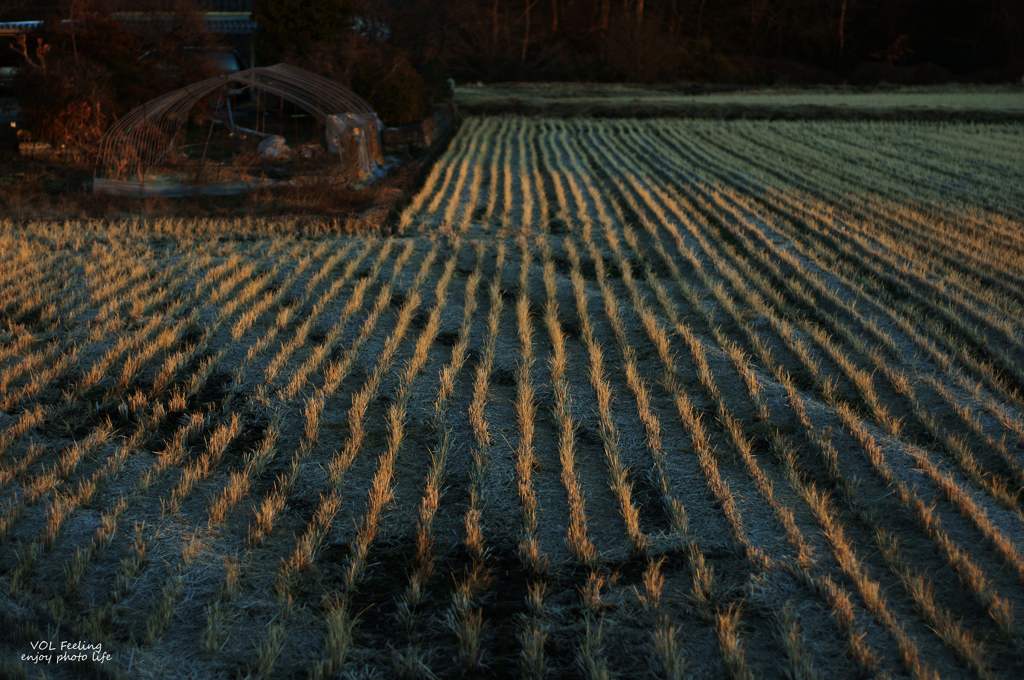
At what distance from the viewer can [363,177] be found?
14.3m

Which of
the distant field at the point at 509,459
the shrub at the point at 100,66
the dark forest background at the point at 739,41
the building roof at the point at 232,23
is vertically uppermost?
the dark forest background at the point at 739,41

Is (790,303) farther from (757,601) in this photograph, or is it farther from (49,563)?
(49,563)

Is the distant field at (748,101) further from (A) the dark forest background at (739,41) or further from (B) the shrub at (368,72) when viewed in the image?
(B) the shrub at (368,72)

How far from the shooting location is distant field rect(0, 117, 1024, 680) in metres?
3.33

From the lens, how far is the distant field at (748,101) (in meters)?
27.8

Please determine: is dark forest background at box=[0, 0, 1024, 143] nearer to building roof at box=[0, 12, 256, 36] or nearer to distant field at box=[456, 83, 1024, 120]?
building roof at box=[0, 12, 256, 36]

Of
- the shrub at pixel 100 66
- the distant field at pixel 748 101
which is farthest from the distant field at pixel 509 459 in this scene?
the distant field at pixel 748 101

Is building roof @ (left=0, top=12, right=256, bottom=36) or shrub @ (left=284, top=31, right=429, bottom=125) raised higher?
building roof @ (left=0, top=12, right=256, bottom=36)

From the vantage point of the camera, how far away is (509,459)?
4797 mm

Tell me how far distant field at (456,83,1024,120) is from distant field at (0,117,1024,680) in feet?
67.3

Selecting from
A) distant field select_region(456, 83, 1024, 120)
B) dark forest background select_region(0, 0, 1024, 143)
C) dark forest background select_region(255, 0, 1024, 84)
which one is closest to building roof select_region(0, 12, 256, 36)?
dark forest background select_region(0, 0, 1024, 143)

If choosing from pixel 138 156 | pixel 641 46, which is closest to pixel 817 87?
pixel 641 46

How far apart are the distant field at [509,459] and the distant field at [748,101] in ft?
67.3

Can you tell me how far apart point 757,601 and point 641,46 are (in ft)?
141
